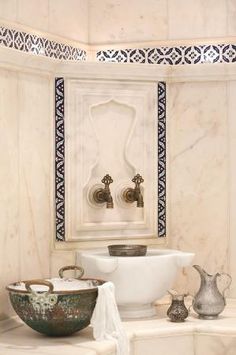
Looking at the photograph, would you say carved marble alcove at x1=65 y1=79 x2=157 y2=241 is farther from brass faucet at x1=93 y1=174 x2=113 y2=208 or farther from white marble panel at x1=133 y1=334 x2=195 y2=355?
white marble panel at x1=133 y1=334 x2=195 y2=355

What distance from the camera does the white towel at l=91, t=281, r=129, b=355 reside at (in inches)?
142

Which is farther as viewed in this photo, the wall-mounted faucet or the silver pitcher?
the wall-mounted faucet

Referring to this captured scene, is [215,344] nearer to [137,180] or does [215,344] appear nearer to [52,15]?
[137,180]

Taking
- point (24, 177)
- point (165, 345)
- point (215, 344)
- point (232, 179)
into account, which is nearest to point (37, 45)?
point (24, 177)

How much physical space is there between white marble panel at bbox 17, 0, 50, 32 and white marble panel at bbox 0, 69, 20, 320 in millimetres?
371

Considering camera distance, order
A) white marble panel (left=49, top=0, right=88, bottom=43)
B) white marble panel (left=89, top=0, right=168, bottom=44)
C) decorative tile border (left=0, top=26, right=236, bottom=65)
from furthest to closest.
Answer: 1. white marble panel (left=89, top=0, right=168, bottom=44)
2. decorative tile border (left=0, top=26, right=236, bottom=65)
3. white marble panel (left=49, top=0, right=88, bottom=43)

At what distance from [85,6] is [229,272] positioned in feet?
5.91

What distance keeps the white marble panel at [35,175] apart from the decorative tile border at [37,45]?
172 mm

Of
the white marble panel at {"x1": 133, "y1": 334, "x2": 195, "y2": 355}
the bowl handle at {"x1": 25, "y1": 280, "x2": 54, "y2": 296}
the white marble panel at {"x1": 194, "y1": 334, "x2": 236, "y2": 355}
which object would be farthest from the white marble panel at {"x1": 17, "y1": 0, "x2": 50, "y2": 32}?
the white marble panel at {"x1": 194, "y1": 334, "x2": 236, "y2": 355}

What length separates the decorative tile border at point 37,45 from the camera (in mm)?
4059

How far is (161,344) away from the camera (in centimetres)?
387

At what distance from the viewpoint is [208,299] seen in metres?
4.10

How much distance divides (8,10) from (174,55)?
1.08m

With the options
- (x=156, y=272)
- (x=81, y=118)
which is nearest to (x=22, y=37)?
(x=81, y=118)
